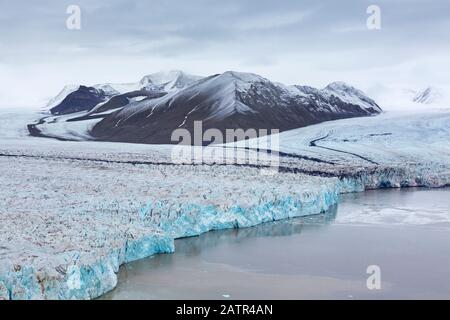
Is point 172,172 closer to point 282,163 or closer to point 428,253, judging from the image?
point 282,163

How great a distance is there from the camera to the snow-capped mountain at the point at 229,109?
43.7 meters

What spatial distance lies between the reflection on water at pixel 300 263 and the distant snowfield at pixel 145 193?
556 millimetres

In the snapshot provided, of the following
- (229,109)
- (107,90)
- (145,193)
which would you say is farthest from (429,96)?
(145,193)

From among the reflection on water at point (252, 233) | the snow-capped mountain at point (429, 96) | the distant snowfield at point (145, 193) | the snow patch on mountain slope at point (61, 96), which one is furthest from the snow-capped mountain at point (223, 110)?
the reflection on water at point (252, 233)

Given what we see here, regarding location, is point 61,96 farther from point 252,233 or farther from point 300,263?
point 300,263

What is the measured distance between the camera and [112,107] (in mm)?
56375

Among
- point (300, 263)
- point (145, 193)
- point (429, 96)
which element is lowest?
Result: point (300, 263)

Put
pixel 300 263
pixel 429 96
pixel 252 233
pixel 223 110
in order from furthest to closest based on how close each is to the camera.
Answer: pixel 429 96 < pixel 223 110 < pixel 252 233 < pixel 300 263

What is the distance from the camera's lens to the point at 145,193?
17781 millimetres

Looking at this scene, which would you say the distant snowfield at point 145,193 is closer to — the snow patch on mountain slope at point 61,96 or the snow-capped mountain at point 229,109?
the snow-capped mountain at point 229,109

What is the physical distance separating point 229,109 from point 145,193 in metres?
27.4

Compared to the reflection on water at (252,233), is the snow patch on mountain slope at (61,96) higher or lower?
higher

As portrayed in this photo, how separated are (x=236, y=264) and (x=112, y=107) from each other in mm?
44373
